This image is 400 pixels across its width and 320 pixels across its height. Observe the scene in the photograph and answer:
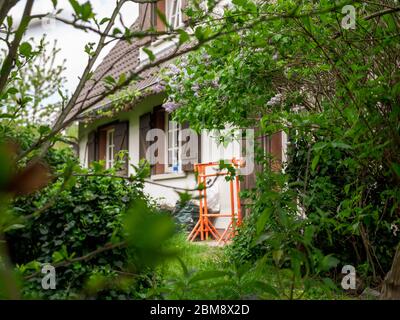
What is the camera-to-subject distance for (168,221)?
1.35ft

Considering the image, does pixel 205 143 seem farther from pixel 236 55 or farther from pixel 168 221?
pixel 168 221

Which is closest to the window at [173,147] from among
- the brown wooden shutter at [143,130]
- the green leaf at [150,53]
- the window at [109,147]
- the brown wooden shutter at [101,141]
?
the brown wooden shutter at [143,130]

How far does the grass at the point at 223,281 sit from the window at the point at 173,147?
3.40m

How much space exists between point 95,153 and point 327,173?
30.0 feet

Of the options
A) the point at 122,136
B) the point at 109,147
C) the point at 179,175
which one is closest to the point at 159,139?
the point at 179,175

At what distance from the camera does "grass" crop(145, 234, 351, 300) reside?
3.70ft

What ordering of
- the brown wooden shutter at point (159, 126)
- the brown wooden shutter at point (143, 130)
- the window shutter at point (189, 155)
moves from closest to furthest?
1. the window shutter at point (189, 155)
2. the brown wooden shutter at point (159, 126)
3. the brown wooden shutter at point (143, 130)

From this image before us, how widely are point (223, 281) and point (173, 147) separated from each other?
28.9 feet

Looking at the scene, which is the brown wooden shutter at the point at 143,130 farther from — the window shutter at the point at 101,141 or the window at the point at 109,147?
the window shutter at the point at 101,141

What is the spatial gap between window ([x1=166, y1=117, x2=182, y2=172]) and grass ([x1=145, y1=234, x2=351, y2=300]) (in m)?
3.40

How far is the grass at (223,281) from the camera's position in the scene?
3.70ft

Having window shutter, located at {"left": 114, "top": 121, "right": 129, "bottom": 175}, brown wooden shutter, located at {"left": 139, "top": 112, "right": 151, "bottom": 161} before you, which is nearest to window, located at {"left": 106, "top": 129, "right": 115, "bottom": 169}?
window shutter, located at {"left": 114, "top": 121, "right": 129, "bottom": 175}

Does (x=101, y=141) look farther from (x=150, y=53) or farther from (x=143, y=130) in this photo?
(x=150, y=53)

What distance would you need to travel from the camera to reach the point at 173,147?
391 inches
